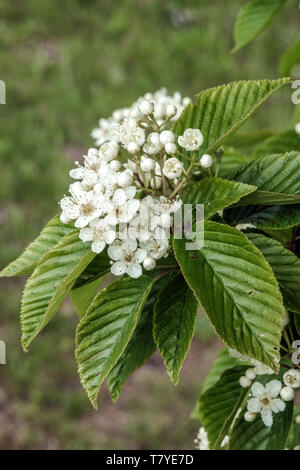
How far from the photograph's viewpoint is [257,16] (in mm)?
1708

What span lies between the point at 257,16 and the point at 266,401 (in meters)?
1.09

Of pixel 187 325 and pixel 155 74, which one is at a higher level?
pixel 155 74

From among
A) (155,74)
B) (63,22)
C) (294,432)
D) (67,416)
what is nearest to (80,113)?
(155,74)

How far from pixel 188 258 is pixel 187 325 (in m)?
0.11

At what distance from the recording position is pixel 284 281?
1.01 m

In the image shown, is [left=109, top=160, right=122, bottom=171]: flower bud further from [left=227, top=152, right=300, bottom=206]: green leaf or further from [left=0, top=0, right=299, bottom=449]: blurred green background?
[left=0, top=0, right=299, bottom=449]: blurred green background

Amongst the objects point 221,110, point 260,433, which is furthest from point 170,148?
point 260,433

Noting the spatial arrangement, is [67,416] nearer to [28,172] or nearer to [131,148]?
[28,172]

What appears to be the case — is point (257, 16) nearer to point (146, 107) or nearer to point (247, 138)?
point (247, 138)

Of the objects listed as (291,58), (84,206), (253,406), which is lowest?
(253,406)

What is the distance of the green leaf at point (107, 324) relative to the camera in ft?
3.25

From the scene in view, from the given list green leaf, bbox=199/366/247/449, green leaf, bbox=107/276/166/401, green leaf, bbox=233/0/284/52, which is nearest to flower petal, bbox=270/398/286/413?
green leaf, bbox=199/366/247/449

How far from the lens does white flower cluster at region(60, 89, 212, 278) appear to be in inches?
38.5

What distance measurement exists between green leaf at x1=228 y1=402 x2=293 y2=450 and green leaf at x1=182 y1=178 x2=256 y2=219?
0.46 meters
